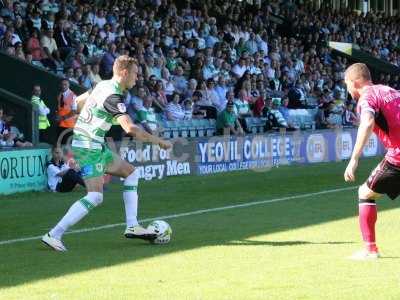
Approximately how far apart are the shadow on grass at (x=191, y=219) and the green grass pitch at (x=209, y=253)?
15 mm

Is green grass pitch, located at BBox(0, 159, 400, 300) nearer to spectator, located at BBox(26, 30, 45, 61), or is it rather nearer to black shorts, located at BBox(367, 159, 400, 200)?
black shorts, located at BBox(367, 159, 400, 200)

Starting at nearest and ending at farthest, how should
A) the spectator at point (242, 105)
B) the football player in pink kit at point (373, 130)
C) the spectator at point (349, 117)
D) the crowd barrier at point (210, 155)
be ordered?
the football player in pink kit at point (373, 130) < the crowd barrier at point (210, 155) < the spectator at point (242, 105) < the spectator at point (349, 117)

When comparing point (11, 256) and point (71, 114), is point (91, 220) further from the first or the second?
point (71, 114)

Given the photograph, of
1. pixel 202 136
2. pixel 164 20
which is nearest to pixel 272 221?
pixel 202 136

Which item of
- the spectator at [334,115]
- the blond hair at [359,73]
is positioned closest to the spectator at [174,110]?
the spectator at [334,115]

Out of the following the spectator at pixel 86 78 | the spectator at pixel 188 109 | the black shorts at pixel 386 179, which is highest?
the spectator at pixel 86 78

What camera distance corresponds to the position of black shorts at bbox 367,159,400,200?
9.21 m

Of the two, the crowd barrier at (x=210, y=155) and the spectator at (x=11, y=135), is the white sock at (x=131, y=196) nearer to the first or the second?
the crowd barrier at (x=210, y=155)

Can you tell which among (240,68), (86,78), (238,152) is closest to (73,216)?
(86,78)

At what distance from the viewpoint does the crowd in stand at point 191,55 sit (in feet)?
70.2

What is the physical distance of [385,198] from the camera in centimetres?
1642

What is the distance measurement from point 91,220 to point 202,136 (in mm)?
9786

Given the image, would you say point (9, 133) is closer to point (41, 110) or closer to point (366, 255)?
point (41, 110)

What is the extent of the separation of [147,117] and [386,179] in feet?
39.7
